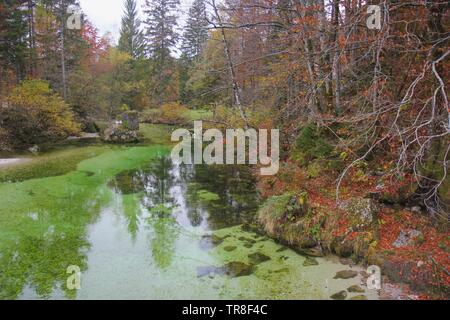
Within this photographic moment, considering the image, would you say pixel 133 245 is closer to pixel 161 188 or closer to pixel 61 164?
pixel 161 188

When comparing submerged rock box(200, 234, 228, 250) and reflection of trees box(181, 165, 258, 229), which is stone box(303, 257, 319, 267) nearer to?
submerged rock box(200, 234, 228, 250)

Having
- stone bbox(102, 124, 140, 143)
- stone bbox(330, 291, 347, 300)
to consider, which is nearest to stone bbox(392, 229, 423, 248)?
stone bbox(330, 291, 347, 300)

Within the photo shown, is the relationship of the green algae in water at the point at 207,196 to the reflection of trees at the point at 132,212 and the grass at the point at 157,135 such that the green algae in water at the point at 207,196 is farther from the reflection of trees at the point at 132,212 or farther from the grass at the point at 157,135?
the grass at the point at 157,135

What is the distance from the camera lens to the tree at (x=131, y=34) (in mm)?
36594

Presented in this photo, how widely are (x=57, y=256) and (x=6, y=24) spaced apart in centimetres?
1777

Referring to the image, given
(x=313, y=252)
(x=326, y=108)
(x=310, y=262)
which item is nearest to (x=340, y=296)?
(x=310, y=262)

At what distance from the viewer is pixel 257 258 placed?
620 centimetres

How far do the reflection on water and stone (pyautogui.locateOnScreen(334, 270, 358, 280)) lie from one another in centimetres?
12

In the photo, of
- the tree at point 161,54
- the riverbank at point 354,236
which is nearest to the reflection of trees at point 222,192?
the riverbank at point 354,236

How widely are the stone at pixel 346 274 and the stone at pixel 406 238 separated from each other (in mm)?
965

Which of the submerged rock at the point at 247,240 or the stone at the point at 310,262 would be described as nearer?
the stone at the point at 310,262

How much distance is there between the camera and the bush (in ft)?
57.5

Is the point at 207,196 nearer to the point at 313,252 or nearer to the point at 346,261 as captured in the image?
the point at 313,252

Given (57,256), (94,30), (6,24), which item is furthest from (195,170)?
(94,30)
